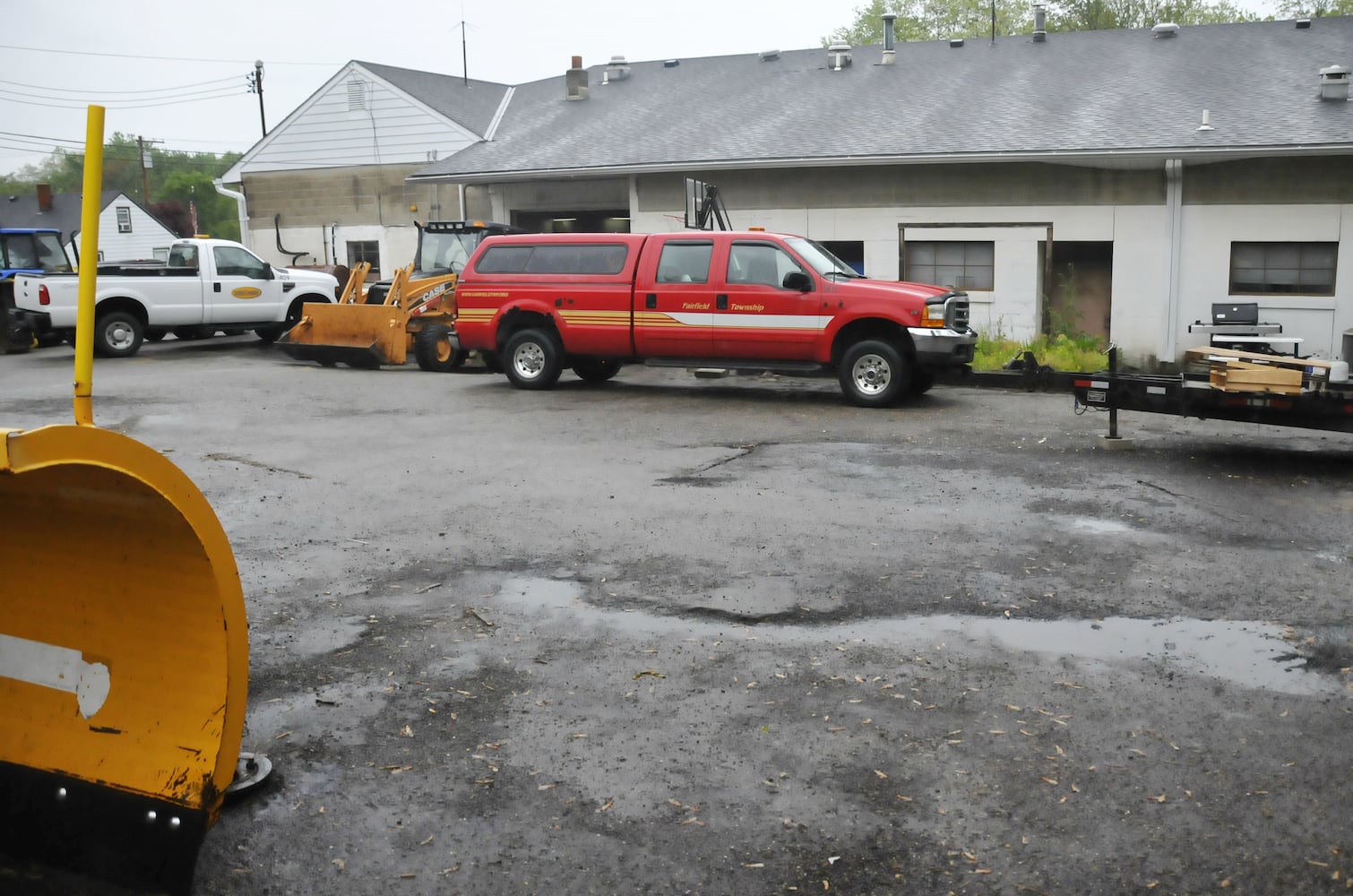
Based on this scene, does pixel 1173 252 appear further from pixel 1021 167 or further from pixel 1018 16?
pixel 1018 16

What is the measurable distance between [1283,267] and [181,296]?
17.9m

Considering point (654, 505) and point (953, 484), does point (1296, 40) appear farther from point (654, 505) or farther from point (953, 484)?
point (654, 505)

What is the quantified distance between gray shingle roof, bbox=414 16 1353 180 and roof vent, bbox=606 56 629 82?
0.80 m

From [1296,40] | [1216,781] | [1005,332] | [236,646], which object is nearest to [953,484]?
[1216,781]

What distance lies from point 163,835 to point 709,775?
6.06ft

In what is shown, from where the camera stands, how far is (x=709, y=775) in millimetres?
4465

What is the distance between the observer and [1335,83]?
18.2 metres

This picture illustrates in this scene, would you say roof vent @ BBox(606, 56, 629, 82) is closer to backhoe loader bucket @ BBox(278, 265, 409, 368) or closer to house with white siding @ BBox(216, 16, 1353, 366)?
Answer: house with white siding @ BBox(216, 16, 1353, 366)

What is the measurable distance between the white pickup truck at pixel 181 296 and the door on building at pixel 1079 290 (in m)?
13.3

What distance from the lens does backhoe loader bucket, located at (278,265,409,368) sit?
1903 centimetres

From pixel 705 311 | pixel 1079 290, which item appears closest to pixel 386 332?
pixel 705 311

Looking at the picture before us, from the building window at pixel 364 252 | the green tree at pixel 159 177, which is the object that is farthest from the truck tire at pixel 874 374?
the green tree at pixel 159 177

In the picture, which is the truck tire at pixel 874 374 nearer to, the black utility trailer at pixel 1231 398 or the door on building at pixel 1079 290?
the black utility trailer at pixel 1231 398

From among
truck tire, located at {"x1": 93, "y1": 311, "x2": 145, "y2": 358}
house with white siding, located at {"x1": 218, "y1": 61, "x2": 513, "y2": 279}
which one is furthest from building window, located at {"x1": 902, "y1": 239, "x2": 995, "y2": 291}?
truck tire, located at {"x1": 93, "y1": 311, "x2": 145, "y2": 358}
